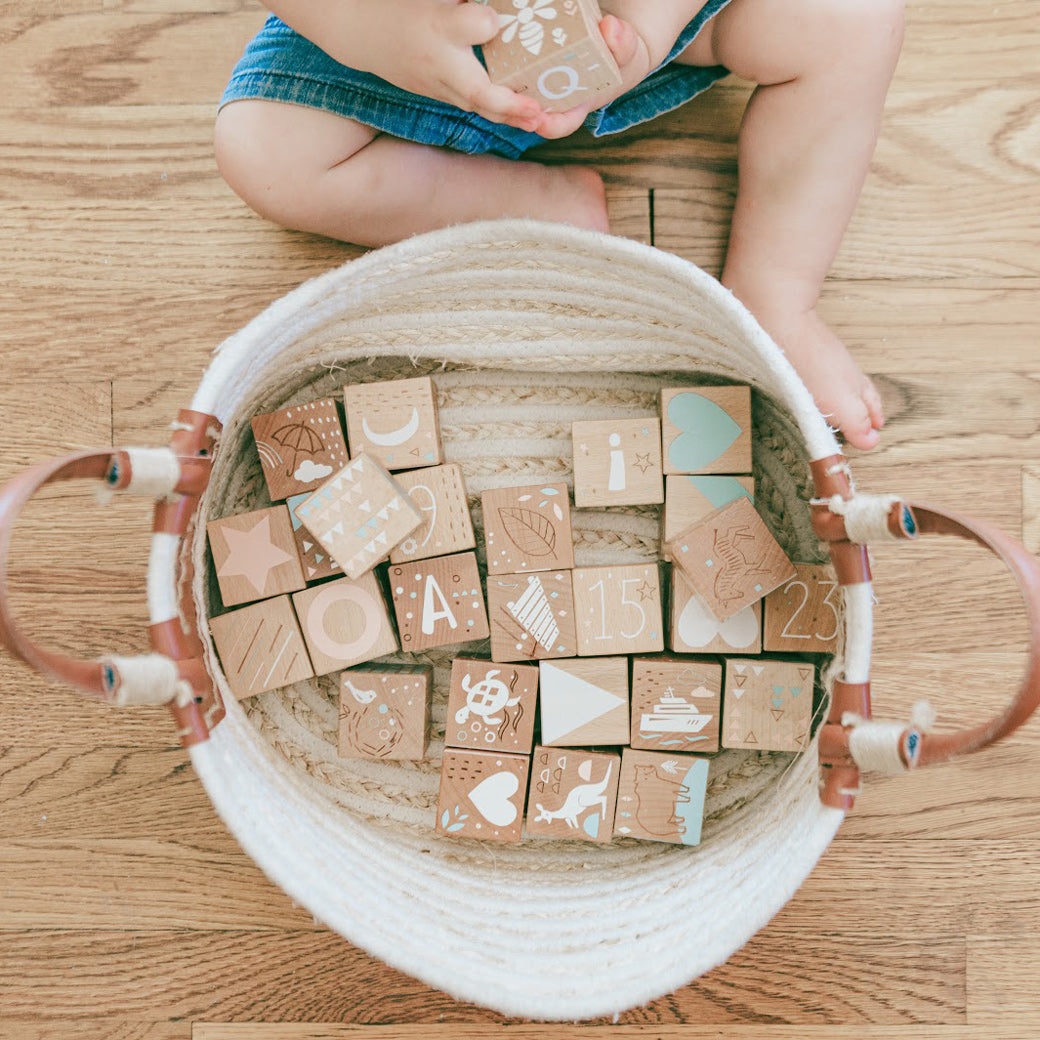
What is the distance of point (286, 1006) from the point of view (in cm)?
85

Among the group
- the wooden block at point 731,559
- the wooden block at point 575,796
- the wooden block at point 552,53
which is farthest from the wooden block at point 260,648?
the wooden block at point 552,53

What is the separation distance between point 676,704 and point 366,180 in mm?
516

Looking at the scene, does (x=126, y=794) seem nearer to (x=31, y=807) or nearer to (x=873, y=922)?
Result: (x=31, y=807)

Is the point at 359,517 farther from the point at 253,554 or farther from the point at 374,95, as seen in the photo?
the point at 374,95

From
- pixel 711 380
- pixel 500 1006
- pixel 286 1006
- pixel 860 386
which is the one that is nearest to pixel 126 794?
pixel 286 1006

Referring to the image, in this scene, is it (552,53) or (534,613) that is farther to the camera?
(534,613)

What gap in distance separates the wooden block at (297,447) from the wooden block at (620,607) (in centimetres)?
24

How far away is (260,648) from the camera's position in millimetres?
784

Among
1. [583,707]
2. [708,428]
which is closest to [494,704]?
[583,707]

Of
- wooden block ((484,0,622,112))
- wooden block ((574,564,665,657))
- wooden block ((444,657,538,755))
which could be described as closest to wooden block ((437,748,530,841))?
wooden block ((444,657,538,755))

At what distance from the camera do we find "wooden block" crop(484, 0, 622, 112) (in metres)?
0.59

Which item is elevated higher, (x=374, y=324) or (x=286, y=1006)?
(x=374, y=324)

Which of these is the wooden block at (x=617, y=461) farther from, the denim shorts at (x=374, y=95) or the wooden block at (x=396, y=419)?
the denim shorts at (x=374, y=95)

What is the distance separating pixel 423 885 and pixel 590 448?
38 cm
